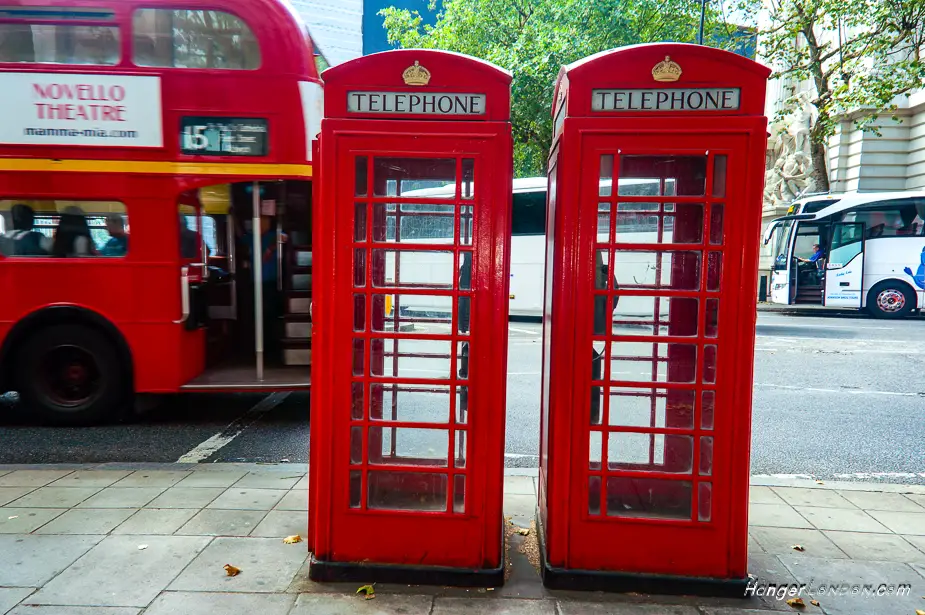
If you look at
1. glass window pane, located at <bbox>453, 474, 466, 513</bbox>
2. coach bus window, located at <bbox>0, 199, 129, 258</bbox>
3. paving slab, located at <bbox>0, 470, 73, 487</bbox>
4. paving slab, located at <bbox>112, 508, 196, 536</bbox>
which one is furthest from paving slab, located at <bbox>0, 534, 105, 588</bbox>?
coach bus window, located at <bbox>0, 199, 129, 258</bbox>

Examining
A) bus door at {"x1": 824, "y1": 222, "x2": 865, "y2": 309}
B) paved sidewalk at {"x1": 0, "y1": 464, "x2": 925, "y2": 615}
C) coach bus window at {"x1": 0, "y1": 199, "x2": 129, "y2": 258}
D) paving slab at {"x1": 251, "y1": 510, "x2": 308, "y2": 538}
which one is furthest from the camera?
bus door at {"x1": 824, "y1": 222, "x2": 865, "y2": 309}

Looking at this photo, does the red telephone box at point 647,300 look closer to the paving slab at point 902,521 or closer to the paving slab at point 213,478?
the paving slab at point 902,521

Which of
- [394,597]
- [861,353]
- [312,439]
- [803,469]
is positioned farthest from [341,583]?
[861,353]

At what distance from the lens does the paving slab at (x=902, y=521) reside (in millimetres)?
3674

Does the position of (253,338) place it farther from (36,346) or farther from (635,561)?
(635,561)

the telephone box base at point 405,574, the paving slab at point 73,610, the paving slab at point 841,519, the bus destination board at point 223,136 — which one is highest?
the bus destination board at point 223,136

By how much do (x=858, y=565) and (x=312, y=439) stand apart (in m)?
2.75

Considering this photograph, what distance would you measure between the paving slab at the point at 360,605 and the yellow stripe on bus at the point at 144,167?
403cm

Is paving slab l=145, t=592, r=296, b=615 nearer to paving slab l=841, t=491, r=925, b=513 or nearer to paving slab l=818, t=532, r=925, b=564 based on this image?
paving slab l=818, t=532, r=925, b=564

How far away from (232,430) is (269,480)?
180 cm

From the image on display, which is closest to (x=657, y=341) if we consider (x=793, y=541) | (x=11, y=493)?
(x=793, y=541)

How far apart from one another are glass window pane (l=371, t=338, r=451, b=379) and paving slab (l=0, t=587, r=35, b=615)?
5.88 feet

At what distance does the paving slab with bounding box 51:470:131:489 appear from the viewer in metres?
4.24

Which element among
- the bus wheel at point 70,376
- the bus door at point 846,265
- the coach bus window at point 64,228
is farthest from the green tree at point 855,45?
the bus wheel at point 70,376
